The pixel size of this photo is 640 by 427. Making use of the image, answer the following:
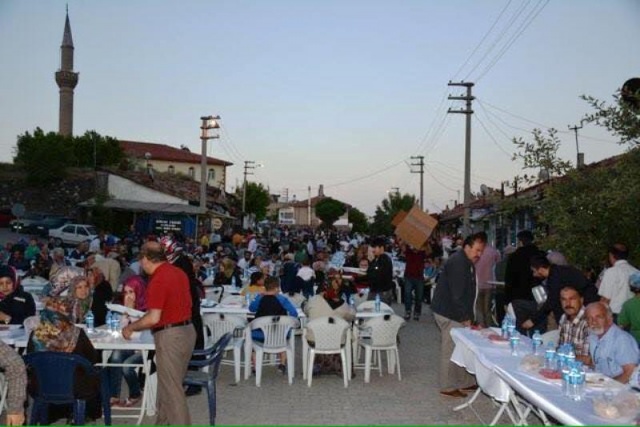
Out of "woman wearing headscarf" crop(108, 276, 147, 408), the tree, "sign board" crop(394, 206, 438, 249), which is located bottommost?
"woman wearing headscarf" crop(108, 276, 147, 408)

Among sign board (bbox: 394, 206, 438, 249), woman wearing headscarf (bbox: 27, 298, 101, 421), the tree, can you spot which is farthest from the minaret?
woman wearing headscarf (bbox: 27, 298, 101, 421)

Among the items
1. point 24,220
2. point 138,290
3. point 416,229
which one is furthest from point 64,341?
point 24,220

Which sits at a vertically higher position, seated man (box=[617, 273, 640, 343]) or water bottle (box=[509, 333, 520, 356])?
seated man (box=[617, 273, 640, 343])

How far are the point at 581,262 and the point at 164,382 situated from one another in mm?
6196

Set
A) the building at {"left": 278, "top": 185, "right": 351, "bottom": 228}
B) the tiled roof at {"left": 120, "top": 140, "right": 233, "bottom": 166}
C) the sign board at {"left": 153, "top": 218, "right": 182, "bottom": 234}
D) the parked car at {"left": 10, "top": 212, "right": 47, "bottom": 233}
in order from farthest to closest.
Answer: the building at {"left": 278, "top": 185, "right": 351, "bottom": 228}
the tiled roof at {"left": 120, "top": 140, "right": 233, "bottom": 166}
the parked car at {"left": 10, "top": 212, "right": 47, "bottom": 233}
the sign board at {"left": 153, "top": 218, "right": 182, "bottom": 234}

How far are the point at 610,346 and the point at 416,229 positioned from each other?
33.5 ft

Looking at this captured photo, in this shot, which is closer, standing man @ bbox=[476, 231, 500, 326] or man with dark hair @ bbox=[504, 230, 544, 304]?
man with dark hair @ bbox=[504, 230, 544, 304]

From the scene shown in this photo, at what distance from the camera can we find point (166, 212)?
3744 cm

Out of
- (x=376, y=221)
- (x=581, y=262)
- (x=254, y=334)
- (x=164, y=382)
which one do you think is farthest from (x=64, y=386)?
(x=376, y=221)

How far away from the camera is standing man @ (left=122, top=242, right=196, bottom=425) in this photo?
17.5 ft

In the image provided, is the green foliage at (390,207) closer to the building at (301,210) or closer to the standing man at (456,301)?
the standing man at (456,301)

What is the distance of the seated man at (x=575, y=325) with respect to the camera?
18.5 feet

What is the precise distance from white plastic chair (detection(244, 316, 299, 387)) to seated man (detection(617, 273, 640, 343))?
11.8 ft

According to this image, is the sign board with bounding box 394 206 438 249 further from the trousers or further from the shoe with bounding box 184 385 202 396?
the trousers
